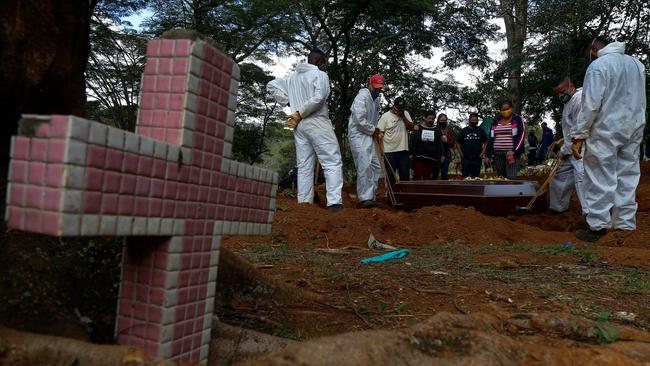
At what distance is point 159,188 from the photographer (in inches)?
60.0

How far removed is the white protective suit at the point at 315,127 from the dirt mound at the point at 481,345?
5354mm

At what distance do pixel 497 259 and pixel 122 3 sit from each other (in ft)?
39.7

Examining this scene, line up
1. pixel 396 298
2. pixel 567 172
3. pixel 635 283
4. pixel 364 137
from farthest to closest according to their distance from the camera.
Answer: pixel 364 137
pixel 567 172
pixel 635 283
pixel 396 298

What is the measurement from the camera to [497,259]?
14.6 feet

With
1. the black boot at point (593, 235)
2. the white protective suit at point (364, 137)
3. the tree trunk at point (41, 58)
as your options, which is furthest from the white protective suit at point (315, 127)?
the tree trunk at point (41, 58)

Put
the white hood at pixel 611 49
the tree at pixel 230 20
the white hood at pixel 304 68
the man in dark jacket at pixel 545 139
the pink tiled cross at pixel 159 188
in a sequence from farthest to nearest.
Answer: the man in dark jacket at pixel 545 139
the tree at pixel 230 20
the white hood at pixel 304 68
the white hood at pixel 611 49
the pink tiled cross at pixel 159 188

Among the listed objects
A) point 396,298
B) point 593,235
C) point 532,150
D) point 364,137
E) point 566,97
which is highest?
point 532,150

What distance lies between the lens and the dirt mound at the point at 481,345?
140 centimetres

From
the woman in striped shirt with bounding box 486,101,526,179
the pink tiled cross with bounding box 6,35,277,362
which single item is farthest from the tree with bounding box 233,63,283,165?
→ the pink tiled cross with bounding box 6,35,277,362

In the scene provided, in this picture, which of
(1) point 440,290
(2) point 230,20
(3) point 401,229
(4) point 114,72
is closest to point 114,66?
(4) point 114,72

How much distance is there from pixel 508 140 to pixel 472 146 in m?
1.36

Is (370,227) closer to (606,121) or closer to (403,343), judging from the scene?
(606,121)

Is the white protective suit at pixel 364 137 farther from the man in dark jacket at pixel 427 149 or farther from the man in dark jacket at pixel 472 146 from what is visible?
the man in dark jacket at pixel 472 146

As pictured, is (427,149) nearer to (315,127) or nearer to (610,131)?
(315,127)
